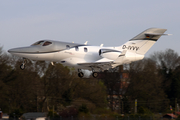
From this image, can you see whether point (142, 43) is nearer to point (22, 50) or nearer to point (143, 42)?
point (143, 42)

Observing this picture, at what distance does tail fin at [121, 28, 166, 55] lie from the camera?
2631cm

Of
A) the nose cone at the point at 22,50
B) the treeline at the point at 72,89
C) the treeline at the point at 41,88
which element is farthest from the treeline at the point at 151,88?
the nose cone at the point at 22,50

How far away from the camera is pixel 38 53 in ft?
71.8

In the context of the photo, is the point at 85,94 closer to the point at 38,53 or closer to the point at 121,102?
the point at 121,102

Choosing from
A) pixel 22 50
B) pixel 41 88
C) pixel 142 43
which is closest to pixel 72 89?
pixel 41 88

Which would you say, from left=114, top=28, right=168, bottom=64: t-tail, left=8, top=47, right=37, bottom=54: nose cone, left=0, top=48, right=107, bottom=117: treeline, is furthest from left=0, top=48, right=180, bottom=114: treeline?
left=8, top=47, right=37, bottom=54: nose cone

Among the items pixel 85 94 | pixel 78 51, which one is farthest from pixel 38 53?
pixel 85 94

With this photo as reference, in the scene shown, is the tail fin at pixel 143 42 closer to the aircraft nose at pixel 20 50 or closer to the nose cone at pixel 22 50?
the nose cone at pixel 22 50

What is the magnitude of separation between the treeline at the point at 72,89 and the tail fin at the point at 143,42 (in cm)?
2096

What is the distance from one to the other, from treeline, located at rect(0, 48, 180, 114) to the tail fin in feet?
68.8

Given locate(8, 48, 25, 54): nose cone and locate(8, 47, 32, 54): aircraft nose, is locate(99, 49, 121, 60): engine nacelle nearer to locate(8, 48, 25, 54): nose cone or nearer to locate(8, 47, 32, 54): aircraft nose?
locate(8, 47, 32, 54): aircraft nose

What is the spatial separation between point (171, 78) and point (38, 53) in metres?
45.7

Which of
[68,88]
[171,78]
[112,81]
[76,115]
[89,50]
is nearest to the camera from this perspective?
[89,50]

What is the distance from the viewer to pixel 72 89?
52.7 meters
